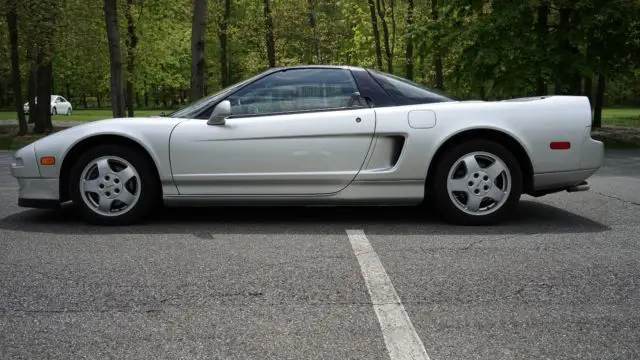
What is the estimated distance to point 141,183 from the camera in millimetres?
5270

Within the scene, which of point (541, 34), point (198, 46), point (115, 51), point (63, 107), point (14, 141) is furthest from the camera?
point (63, 107)

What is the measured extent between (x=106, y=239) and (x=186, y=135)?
3.48ft

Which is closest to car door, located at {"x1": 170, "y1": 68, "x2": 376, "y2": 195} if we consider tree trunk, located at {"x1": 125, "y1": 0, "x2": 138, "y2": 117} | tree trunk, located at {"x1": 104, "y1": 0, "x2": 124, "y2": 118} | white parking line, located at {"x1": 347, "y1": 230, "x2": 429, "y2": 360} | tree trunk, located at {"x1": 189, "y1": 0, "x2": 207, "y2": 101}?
white parking line, located at {"x1": 347, "y1": 230, "x2": 429, "y2": 360}

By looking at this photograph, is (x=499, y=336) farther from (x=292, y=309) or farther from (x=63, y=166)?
(x=63, y=166)

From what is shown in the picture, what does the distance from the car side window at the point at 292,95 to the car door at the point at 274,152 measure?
93 millimetres

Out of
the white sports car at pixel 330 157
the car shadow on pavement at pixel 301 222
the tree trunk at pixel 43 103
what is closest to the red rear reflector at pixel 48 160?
the white sports car at pixel 330 157

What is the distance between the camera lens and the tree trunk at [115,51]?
683 inches

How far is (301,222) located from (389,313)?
251 cm

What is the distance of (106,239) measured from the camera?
191 inches

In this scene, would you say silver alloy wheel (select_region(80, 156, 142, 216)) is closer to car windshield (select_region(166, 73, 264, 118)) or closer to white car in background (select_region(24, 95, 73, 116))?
car windshield (select_region(166, 73, 264, 118))

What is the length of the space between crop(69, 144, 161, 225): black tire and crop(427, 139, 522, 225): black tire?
7.80 feet

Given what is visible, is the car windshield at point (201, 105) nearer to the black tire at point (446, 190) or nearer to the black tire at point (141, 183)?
the black tire at point (141, 183)

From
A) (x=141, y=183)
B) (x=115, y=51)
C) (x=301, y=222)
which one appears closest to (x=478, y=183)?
(x=301, y=222)

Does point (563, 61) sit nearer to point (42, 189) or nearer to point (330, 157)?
point (330, 157)
